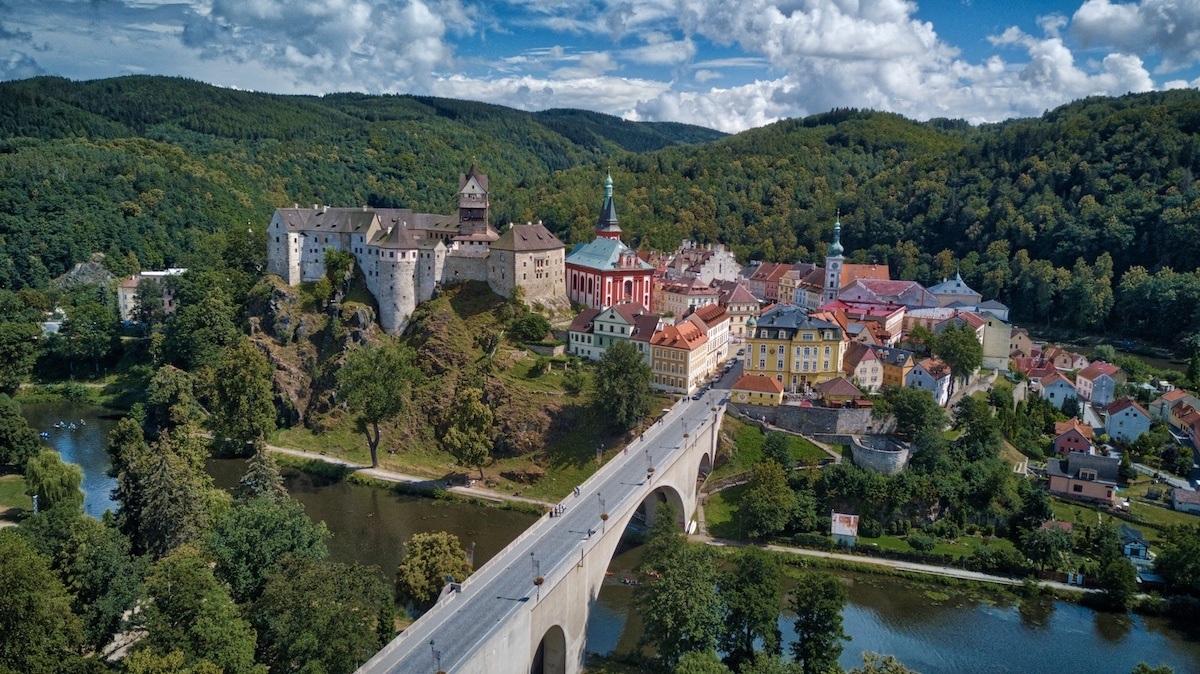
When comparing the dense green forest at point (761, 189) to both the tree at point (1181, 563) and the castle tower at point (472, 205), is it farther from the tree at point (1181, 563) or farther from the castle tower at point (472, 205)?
the tree at point (1181, 563)

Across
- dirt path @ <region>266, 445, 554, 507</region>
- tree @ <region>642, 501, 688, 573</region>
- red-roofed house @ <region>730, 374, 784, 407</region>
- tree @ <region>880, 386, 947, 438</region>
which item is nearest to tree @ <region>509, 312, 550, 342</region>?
dirt path @ <region>266, 445, 554, 507</region>

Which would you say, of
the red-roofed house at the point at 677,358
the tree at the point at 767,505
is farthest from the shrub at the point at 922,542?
the red-roofed house at the point at 677,358

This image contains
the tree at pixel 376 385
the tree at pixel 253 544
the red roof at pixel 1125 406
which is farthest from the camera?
the red roof at pixel 1125 406

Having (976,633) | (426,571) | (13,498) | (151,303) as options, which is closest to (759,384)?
(976,633)

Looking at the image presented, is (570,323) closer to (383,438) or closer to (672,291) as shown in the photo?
(672,291)

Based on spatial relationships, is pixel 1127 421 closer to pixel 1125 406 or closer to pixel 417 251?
pixel 1125 406

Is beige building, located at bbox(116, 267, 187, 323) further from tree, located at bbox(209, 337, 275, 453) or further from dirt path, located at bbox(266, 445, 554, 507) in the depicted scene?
dirt path, located at bbox(266, 445, 554, 507)

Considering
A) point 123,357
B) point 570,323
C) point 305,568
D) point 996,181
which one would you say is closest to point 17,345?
point 123,357
